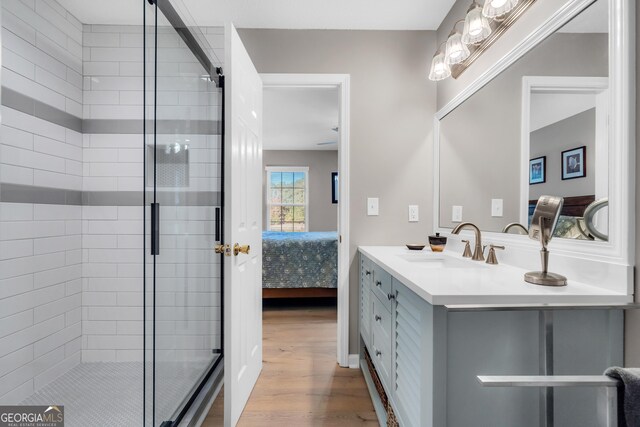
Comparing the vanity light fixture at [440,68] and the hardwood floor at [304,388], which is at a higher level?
the vanity light fixture at [440,68]

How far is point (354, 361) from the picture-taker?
86.8 inches

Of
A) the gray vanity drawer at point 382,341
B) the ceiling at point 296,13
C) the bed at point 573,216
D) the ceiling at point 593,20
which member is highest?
the ceiling at point 296,13

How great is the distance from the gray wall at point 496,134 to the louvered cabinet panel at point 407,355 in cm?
70

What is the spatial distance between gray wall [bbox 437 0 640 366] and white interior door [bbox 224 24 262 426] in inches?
50.1

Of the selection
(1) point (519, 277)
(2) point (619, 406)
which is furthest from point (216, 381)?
(2) point (619, 406)

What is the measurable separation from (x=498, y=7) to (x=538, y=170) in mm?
782

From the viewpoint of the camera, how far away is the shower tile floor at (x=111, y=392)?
5.08ft

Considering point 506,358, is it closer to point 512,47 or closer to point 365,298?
point 365,298

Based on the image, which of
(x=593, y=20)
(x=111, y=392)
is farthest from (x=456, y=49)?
(x=111, y=392)

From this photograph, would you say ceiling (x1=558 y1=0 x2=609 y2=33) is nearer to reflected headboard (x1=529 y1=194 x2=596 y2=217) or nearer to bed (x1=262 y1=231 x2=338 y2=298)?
reflected headboard (x1=529 y1=194 x2=596 y2=217)

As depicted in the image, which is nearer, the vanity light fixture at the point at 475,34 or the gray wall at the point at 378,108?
the vanity light fixture at the point at 475,34

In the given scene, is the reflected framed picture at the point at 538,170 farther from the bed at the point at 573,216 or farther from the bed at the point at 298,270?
the bed at the point at 298,270

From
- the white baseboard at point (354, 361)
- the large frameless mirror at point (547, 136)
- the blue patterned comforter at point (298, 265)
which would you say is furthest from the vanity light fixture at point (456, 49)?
the blue patterned comforter at point (298, 265)

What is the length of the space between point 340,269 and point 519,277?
4.03 ft
